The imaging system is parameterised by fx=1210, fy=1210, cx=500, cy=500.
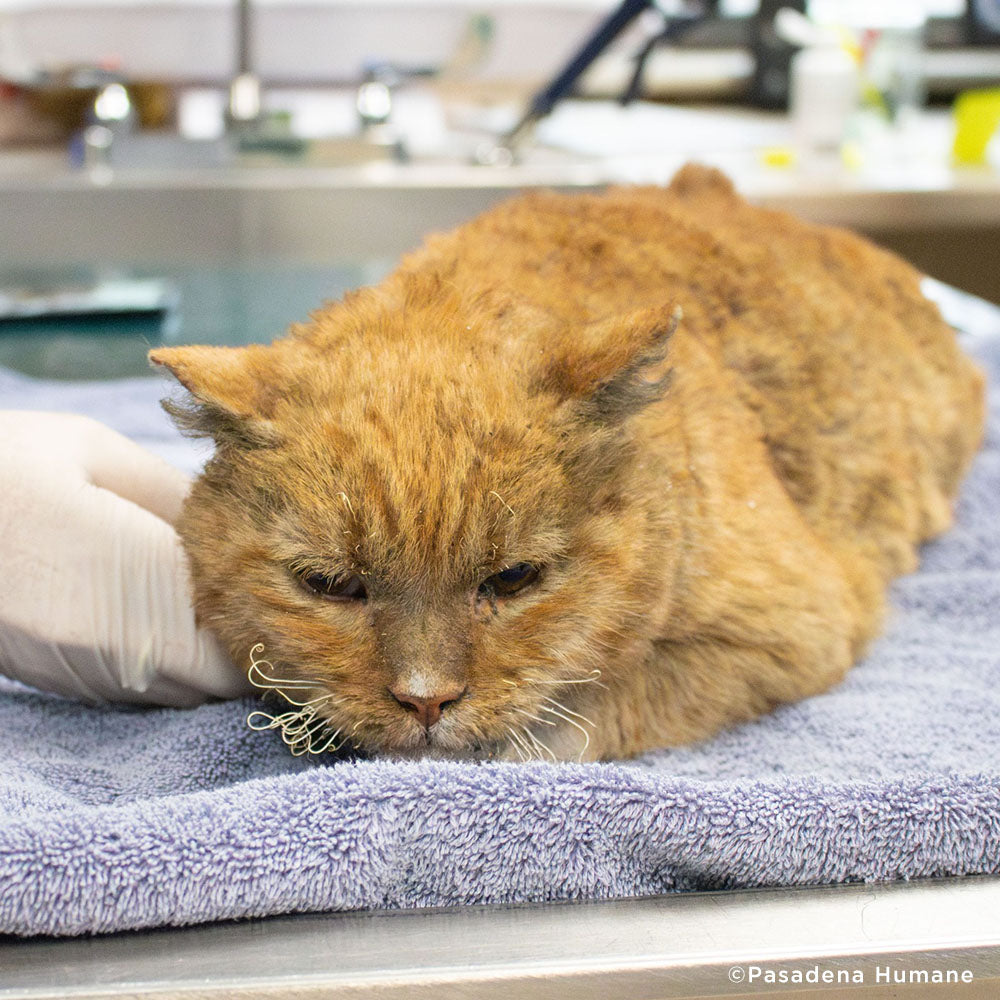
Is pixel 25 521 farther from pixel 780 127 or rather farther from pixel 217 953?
pixel 780 127

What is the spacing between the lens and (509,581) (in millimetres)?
1486

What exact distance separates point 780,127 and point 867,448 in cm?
387

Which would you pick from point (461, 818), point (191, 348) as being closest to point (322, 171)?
point (191, 348)

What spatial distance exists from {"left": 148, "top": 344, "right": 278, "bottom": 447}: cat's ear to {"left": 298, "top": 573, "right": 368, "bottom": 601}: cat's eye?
7.0 inches

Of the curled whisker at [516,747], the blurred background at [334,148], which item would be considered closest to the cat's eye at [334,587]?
the curled whisker at [516,747]

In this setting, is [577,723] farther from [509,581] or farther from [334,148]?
[334,148]

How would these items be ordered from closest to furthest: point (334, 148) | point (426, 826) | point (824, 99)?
point (426, 826) < point (334, 148) < point (824, 99)

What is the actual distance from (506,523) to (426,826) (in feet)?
1.17

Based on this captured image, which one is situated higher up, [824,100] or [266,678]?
[266,678]

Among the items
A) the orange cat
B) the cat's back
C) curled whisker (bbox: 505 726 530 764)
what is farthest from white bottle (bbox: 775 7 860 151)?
curled whisker (bbox: 505 726 530 764)

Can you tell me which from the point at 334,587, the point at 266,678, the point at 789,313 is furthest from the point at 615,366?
the point at 789,313

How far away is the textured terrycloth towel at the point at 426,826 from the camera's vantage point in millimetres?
1218

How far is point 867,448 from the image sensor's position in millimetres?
2352

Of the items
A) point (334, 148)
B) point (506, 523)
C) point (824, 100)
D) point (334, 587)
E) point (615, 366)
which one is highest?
point (615, 366)
